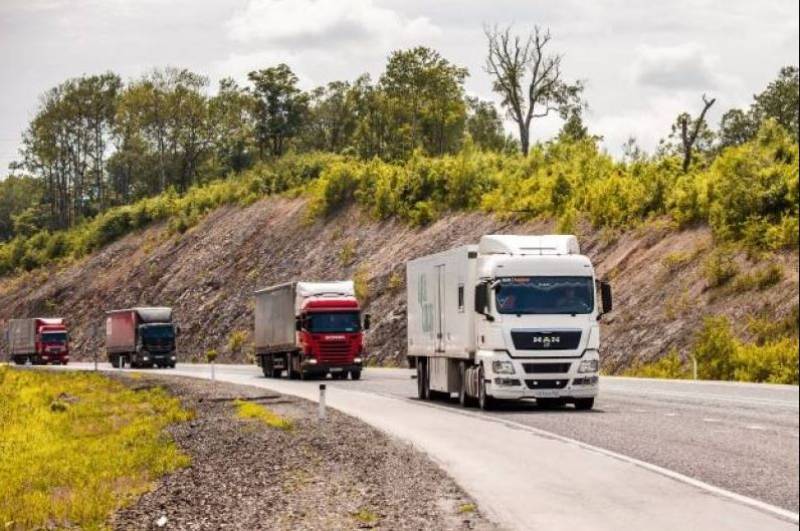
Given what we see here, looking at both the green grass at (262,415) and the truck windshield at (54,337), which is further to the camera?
the truck windshield at (54,337)

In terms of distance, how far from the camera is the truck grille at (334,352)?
47.5m

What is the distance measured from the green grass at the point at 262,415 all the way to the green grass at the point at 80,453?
1.43m

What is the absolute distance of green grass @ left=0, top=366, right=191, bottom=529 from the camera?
48.4ft

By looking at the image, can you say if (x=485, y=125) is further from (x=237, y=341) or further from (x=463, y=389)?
(x=463, y=389)

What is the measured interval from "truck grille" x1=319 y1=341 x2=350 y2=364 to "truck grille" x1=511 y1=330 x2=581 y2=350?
20155 mm

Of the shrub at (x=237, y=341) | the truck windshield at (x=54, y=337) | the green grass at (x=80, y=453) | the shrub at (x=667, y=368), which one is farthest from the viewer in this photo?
the truck windshield at (x=54, y=337)

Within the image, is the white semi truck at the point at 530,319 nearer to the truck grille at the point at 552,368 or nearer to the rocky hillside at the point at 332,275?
the truck grille at the point at 552,368

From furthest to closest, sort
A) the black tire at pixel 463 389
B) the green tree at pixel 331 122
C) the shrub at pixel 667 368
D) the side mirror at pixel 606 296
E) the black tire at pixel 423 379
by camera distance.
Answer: the green tree at pixel 331 122 < the shrub at pixel 667 368 < the black tire at pixel 423 379 < the black tire at pixel 463 389 < the side mirror at pixel 606 296

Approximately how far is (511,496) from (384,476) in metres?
2.57

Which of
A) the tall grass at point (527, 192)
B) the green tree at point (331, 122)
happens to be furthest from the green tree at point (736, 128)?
the green tree at point (331, 122)

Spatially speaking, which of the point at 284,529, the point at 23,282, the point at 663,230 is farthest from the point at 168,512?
the point at 23,282

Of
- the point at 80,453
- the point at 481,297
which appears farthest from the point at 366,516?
the point at 481,297

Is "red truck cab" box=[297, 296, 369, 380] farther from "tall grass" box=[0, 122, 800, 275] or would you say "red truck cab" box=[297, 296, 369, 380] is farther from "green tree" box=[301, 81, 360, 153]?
"green tree" box=[301, 81, 360, 153]

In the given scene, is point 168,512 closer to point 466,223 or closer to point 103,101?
point 466,223
